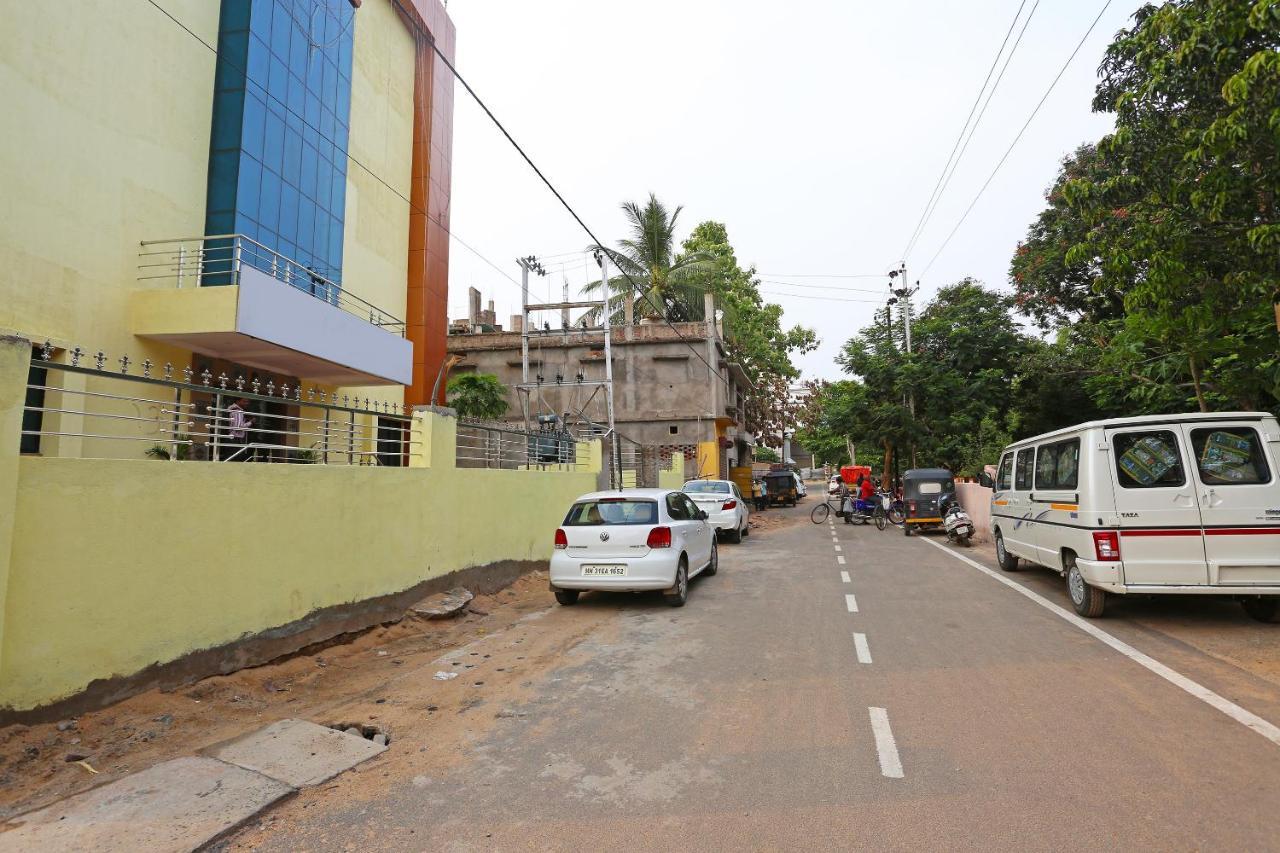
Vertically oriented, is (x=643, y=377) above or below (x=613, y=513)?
above

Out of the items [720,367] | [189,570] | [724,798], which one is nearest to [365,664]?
[189,570]

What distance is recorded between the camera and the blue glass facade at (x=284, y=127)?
12023mm

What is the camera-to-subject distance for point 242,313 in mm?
10266

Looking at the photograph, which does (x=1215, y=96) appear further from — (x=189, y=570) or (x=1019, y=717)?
(x=189, y=570)

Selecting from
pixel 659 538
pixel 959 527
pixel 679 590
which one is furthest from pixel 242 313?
pixel 959 527

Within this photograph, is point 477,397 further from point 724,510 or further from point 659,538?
point 659,538

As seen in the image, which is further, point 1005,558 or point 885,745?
point 1005,558

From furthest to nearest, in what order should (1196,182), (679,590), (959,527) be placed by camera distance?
(959,527) → (679,590) → (1196,182)

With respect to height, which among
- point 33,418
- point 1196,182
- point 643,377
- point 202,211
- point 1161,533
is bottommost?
point 1161,533

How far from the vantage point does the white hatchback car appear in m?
8.55

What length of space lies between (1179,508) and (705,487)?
44.5ft

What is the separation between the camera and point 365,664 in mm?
6492

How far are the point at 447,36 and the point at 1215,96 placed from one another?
18.5m

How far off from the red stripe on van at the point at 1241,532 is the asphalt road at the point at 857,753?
43.7 inches
